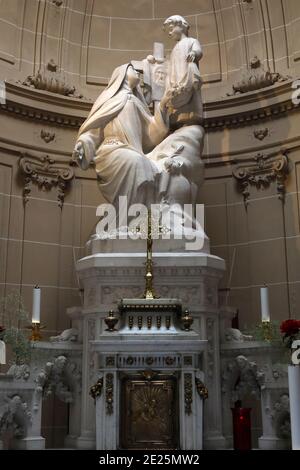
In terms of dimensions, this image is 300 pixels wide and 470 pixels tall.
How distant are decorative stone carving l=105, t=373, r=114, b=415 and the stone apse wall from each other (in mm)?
2909

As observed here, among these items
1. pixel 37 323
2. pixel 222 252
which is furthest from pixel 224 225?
pixel 37 323

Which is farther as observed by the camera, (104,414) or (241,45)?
(241,45)

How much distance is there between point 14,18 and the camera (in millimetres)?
8961

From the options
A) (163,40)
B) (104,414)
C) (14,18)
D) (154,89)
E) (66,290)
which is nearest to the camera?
(104,414)

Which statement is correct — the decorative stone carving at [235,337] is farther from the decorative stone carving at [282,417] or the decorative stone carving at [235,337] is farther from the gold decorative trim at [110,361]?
the gold decorative trim at [110,361]

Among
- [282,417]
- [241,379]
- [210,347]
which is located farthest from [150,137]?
[282,417]

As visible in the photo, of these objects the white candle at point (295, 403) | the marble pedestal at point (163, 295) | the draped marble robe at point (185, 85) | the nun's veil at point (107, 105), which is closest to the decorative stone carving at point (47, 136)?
the nun's veil at point (107, 105)

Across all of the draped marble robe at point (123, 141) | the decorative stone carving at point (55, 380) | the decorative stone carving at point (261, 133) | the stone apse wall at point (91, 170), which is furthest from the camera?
the decorative stone carving at point (261, 133)

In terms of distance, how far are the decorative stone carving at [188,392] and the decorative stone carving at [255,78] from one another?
4876 mm

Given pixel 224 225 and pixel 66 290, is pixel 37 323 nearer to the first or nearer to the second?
pixel 66 290

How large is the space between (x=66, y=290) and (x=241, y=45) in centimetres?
435

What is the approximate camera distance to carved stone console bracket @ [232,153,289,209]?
8.36m

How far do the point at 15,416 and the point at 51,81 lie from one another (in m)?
4.98

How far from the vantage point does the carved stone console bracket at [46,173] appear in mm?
8422
